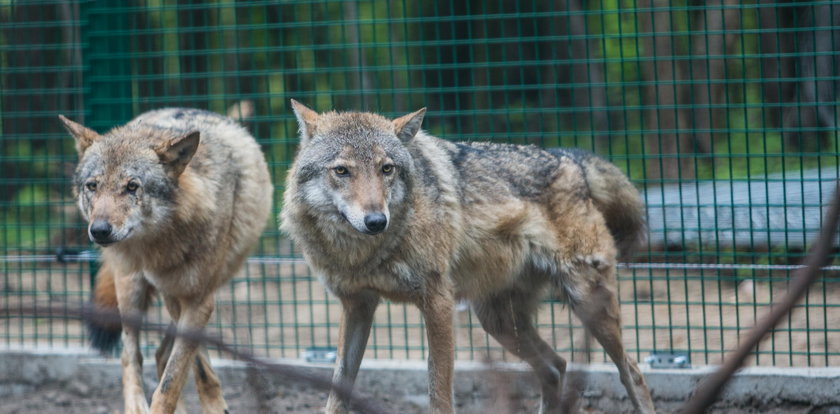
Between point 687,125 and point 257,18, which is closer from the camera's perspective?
point 687,125

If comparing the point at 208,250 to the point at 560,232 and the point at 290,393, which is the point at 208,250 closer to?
the point at 290,393

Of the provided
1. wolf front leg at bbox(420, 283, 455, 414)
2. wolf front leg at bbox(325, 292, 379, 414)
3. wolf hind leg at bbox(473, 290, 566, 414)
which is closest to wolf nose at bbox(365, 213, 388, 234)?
wolf front leg at bbox(420, 283, 455, 414)

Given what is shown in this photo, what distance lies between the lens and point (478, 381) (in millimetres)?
5355

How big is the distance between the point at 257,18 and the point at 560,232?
908 cm

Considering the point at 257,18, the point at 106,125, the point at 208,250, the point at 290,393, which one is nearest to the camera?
the point at 208,250

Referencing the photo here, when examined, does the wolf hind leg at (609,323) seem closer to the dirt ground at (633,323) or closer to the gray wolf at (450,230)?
the gray wolf at (450,230)

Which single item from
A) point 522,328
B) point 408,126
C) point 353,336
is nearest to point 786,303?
point 408,126

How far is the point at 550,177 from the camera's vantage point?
5.23 meters

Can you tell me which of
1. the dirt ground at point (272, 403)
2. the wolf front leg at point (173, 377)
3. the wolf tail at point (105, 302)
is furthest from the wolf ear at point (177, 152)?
the dirt ground at point (272, 403)

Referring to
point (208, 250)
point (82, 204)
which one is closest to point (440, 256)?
point (208, 250)

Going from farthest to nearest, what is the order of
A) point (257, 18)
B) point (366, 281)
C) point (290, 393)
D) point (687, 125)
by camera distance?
point (257, 18), point (687, 125), point (290, 393), point (366, 281)

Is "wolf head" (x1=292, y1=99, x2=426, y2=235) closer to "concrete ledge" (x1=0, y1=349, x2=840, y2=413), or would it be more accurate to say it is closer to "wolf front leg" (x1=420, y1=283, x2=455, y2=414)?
"wolf front leg" (x1=420, y1=283, x2=455, y2=414)

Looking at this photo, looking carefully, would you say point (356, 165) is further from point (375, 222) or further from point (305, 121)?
point (305, 121)

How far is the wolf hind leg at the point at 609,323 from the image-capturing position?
505 centimetres
